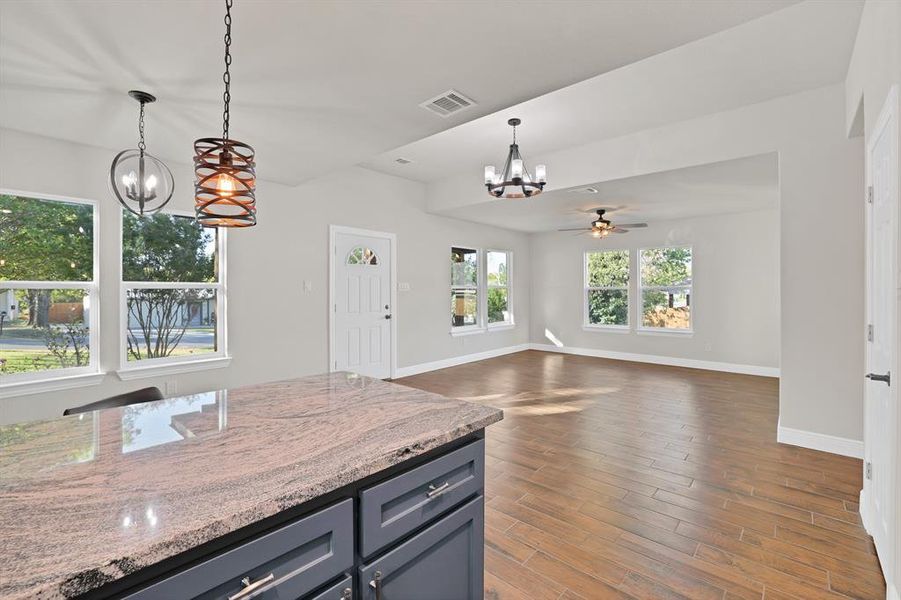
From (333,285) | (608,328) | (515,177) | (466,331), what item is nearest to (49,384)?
(333,285)

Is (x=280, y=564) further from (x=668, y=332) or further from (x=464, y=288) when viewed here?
(x=668, y=332)

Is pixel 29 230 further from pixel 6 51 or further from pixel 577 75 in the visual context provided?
pixel 577 75

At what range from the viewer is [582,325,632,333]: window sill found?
7.65 meters

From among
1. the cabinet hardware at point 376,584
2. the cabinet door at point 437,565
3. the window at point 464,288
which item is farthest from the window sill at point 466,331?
the cabinet hardware at point 376,584

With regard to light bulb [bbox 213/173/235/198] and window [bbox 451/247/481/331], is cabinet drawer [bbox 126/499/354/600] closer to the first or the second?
light bulb [bbox 213/173/235/198]

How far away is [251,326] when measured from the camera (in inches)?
179

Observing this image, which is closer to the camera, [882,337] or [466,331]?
[882,337]

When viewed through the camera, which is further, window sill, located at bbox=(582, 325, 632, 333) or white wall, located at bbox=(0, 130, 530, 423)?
window sill, located at bbox=(582, 325, 632, 333)

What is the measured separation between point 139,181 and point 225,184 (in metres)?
1.32

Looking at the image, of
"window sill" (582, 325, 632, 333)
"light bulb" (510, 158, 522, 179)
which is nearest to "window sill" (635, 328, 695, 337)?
"window sill" (582, 325, 632, 333)

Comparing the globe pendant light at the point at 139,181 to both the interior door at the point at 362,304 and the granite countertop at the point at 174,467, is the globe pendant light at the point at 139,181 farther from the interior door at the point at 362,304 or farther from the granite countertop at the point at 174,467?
the interior door at the point at 362,304

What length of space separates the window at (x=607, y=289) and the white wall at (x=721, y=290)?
0.14 metres

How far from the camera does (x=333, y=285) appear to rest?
5.31 meters

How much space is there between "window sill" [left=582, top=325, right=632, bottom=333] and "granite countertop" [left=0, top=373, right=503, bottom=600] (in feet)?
22.2
